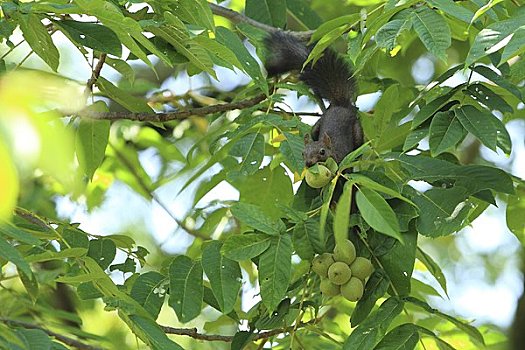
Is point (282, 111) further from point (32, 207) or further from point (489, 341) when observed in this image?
point (32, 207)

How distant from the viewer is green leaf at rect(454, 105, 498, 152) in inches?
82.1

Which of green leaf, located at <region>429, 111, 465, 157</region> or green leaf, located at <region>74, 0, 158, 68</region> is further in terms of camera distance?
green leaf, located at <region>429, 111, 465, 157</region>

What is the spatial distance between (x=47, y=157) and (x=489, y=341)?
2.37m

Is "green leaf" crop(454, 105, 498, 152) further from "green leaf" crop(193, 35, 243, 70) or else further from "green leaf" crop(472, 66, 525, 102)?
"green leaf" crop(193, 35, 243, 70)

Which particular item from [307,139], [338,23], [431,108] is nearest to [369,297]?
[431,108]

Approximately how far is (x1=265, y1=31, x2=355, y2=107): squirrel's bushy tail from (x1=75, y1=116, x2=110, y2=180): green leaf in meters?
0.57

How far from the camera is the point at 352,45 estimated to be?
205 cm

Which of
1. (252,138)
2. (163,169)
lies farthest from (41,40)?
(163,169)

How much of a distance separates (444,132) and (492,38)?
0.41m

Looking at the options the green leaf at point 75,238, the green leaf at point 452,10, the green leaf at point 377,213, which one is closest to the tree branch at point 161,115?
the green leaf at point 75,238

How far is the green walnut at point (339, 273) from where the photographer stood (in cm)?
205

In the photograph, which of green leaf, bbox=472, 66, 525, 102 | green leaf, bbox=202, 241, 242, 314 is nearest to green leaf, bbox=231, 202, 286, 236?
green leaf, bbox=202, 241, 242, 314

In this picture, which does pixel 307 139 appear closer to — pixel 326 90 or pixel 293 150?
pixel 326 90

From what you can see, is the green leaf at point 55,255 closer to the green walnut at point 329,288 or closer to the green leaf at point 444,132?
the green walnut at point 329,288
